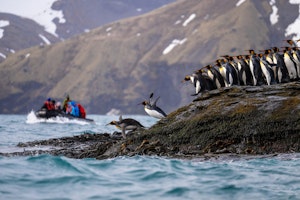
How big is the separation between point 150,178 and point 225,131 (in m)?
4.53

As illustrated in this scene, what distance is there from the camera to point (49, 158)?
15.5 m

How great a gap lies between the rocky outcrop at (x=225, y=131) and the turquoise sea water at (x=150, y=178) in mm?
857

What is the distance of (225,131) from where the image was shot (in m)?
17.2

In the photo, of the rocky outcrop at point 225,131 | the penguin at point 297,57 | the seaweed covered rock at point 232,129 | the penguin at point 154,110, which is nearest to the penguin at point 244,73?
the penguin at point 297,57

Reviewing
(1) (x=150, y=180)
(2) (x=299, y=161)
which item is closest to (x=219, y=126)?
(2) (x=299, y=161)

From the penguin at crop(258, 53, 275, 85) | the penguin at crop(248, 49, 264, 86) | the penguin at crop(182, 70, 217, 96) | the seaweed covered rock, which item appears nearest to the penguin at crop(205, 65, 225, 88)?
the penguin at crop(182, 70, 217, 96)

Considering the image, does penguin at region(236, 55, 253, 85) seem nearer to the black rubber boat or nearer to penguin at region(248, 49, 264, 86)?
penguin at region(248, 49, 264, 86)

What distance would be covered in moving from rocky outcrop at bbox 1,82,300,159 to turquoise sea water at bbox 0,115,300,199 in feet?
2.81

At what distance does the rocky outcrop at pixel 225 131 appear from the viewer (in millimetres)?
16781

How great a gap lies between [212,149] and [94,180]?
5.08 metres

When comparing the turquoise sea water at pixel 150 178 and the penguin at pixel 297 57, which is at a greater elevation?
the penguin at pixel 297 57

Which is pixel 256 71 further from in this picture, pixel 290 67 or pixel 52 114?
pixel 52 114

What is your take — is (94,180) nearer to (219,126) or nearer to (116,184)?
(116,184)

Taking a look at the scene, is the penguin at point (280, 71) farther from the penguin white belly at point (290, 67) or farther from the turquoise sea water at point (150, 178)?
the turquoise sea water at point (150, 178)
